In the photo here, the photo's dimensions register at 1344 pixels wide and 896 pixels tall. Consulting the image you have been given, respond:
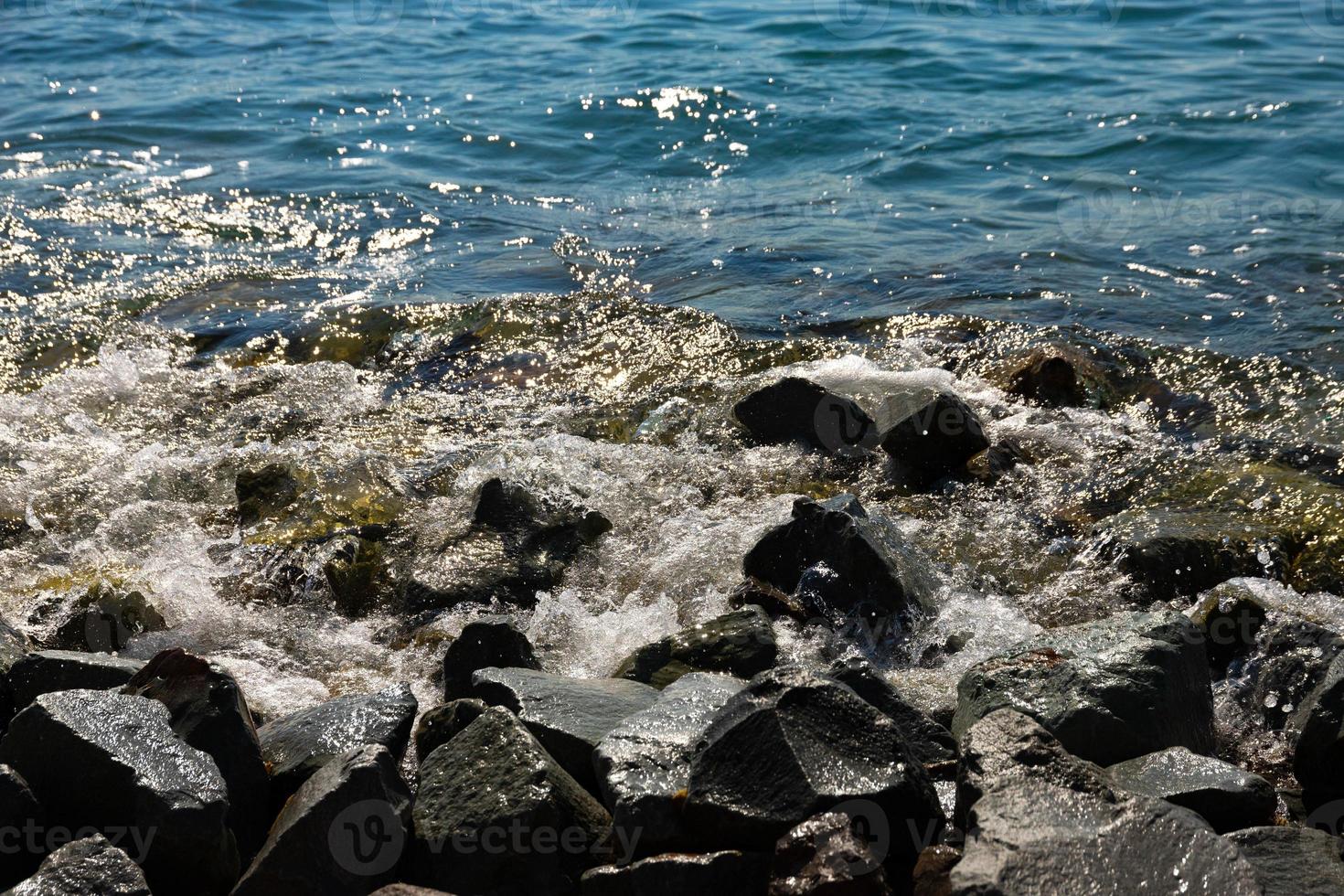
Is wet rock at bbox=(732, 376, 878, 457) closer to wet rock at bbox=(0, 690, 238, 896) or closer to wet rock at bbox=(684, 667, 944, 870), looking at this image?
wet rock at bbox=(684, 667, 944, 870)

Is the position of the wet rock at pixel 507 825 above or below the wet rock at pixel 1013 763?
below

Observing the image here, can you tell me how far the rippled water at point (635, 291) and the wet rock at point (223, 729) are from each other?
72 centimetres

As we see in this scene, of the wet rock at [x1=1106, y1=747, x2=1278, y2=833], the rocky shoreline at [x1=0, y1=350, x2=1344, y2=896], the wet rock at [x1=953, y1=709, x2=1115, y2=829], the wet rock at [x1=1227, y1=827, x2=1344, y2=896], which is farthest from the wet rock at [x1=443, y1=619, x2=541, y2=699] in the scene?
the wet rock at [x1=1227, y1=827, x2=1344, y2=896]

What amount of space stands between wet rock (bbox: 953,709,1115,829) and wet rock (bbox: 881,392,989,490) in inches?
94.8

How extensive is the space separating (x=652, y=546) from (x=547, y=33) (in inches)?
480

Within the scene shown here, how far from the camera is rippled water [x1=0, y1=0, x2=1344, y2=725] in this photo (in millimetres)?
4711

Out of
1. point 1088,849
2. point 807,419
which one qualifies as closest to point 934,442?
point 807,419

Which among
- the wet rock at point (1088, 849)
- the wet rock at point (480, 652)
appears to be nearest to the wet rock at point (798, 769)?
the wet rock at point (1088, 849)

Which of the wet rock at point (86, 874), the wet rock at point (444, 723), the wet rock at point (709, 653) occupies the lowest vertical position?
the wet rock at point (709, 653)

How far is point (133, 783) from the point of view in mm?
2803

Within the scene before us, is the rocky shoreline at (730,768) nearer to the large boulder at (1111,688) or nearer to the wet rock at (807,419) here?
the large boulder at (1111,688)

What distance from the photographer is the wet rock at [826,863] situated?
2.47 m

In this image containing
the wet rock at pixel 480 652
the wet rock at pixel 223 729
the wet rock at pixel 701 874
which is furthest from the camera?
the wet rock at pixel 480 652

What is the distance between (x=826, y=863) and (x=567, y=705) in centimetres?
93
